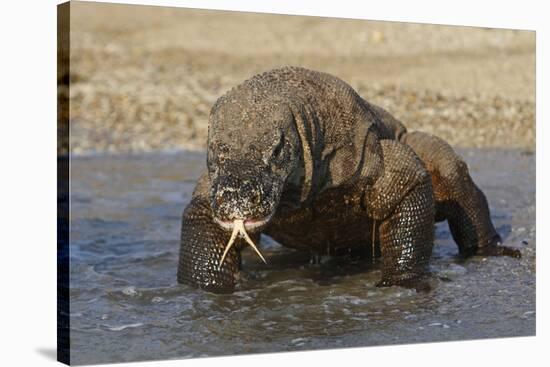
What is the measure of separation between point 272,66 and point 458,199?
977 centimetres

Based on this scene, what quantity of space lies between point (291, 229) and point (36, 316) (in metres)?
2.02

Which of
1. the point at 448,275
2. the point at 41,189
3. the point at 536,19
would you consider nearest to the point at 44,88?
the point at 41,189

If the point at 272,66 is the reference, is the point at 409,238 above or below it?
below

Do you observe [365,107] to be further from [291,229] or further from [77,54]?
[77,54]

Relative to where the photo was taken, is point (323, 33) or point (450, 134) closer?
point (450, 134)

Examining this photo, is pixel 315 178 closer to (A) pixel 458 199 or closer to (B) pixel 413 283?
(B) pixel 413 283

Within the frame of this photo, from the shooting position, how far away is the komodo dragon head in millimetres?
5543

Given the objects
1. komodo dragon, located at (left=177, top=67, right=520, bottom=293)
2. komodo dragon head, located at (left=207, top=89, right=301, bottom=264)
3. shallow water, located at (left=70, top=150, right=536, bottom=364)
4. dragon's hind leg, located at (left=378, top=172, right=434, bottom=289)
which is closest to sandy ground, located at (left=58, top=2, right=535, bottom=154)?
shallow water, located at (left=70, top=150, right=536, bottom=364)

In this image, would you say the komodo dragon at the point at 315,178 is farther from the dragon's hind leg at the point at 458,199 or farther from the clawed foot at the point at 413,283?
the dragon's hind leg at the point at 458,199

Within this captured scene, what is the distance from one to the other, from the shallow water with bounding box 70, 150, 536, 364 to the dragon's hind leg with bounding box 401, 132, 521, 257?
18cm

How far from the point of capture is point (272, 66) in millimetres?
17688

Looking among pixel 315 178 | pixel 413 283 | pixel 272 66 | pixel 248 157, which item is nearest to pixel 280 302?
pixel 413 283

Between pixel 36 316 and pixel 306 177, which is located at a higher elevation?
pixel 306 177

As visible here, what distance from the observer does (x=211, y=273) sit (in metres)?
7.07
